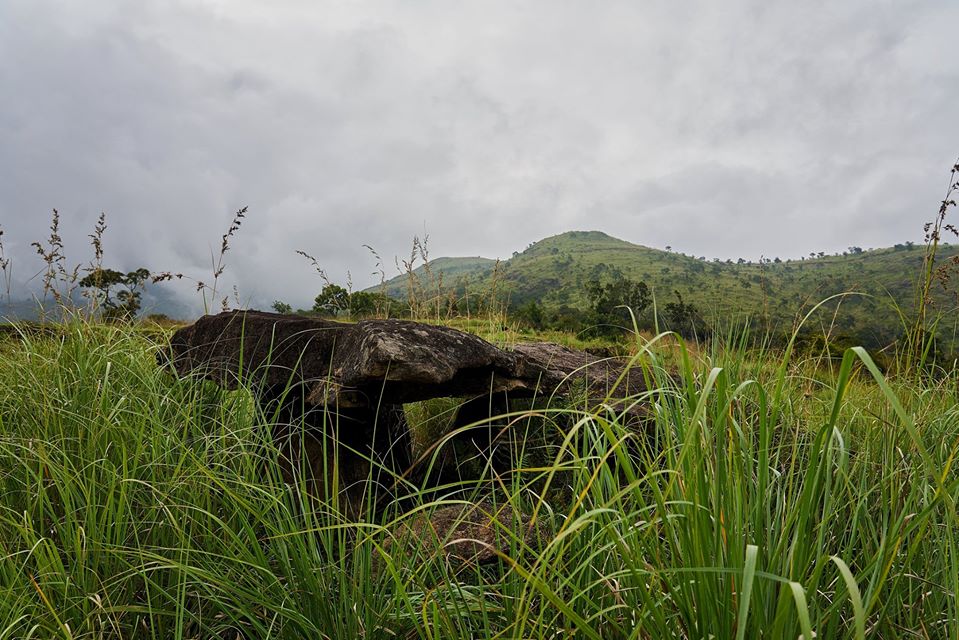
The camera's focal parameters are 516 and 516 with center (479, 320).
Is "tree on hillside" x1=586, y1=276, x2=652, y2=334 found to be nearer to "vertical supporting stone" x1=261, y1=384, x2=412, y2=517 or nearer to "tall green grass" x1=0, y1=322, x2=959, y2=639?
"tall green grass" x1=0, y1=322, x2=959, y2=639

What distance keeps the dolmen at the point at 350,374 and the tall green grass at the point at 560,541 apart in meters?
0.49

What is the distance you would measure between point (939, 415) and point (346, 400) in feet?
10.5

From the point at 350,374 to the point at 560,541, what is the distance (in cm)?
185

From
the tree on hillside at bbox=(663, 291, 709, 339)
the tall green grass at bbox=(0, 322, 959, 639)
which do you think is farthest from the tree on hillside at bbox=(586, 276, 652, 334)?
the tall green grass at bbox=(0, 322, 959, 639)

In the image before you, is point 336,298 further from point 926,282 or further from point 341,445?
point 926,282

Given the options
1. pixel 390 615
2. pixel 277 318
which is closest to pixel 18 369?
pixel 277 318

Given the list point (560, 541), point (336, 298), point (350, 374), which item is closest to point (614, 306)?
point (560, 541)

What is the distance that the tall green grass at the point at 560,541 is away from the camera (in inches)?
51.2

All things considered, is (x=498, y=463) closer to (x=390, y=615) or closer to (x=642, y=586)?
(x=390, y=615)

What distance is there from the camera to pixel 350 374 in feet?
10.0

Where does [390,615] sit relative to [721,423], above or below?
below

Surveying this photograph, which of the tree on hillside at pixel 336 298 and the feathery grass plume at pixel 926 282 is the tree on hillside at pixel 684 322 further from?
the tree on hillside at pixel 336 298

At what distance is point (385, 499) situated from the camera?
11.5 feet

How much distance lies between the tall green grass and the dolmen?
49 centimetres
